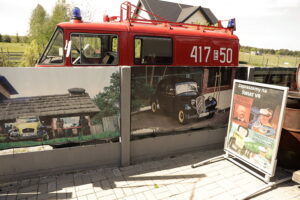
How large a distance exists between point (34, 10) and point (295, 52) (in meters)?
89.0

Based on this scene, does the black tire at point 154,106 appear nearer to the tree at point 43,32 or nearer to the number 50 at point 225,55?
the number 50 at point 225,55

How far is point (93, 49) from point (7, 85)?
3583mm

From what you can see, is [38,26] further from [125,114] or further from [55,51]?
[125,114]

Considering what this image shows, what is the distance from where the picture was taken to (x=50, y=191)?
11.3ft

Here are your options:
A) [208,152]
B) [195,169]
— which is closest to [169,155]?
[195,169]

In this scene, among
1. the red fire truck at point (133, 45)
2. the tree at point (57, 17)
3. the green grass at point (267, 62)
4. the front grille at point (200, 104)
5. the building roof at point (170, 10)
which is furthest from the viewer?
the green grass at point (267, 62)

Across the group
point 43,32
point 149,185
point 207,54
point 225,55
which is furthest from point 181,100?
point 43,32

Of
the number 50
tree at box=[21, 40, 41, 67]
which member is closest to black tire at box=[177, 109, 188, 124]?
the number 50

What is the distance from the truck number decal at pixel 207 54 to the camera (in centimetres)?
716

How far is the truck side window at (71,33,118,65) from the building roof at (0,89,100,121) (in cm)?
239

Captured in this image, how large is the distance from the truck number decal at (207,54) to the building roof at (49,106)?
14.5 ft

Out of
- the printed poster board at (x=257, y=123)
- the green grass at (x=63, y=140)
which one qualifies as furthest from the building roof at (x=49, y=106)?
the printed poster board at (x=257, y=123)

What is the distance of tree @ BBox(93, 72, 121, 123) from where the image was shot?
3.89m

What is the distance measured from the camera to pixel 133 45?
623 centimetres
